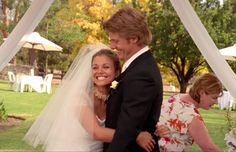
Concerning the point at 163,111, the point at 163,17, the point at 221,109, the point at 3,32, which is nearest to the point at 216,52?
the point at 163,111

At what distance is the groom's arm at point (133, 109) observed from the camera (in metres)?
1.86

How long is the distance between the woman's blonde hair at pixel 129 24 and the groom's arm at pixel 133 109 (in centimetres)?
16

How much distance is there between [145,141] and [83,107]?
313 millimetres

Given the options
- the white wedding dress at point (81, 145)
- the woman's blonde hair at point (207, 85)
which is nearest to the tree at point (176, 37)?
the woman's blonde hair at point (207, 85)

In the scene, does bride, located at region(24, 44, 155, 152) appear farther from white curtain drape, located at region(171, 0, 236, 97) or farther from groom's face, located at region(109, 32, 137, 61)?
white curtain drape, located at region(171, 0, 236, 97)

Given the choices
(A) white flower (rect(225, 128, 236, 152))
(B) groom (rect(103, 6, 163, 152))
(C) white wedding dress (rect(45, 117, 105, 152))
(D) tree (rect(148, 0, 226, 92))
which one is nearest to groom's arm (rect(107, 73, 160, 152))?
(B) groom (rect(103, 6, 163, 152))

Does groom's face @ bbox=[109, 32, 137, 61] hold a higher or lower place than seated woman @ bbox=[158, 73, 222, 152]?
higher

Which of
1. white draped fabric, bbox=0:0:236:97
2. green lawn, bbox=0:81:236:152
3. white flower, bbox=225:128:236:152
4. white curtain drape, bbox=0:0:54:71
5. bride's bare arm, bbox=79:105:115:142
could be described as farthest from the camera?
green lawn, bbox=0:81:236:152

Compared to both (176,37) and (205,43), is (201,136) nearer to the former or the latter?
(205,43)

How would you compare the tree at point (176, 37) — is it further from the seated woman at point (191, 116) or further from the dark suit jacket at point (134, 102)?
the dark suit jacket at point (134, 102)

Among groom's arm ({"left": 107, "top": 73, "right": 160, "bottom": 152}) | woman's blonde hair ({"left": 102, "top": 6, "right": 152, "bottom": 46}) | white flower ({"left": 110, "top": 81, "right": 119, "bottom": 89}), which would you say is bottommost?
groom's arm ({"left": 107, "top": 73, "right": 160, "bottom": 152})

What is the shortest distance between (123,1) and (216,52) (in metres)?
15.9

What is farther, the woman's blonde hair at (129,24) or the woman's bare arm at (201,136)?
the woman's bare arm at (201,136)

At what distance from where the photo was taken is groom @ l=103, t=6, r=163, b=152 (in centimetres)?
187
